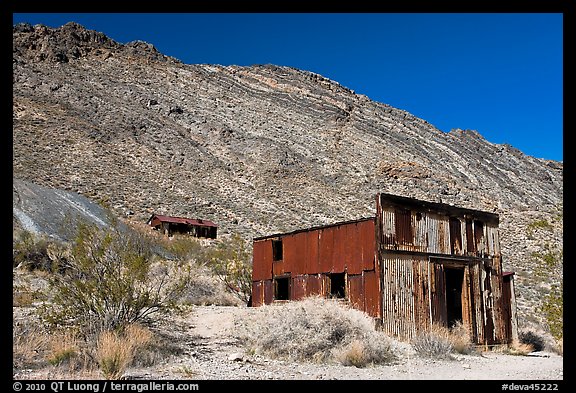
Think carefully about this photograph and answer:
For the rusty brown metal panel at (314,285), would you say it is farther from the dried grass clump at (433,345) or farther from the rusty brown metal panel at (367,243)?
the dried grass clump at (433,345)

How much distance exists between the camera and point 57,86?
208 ft

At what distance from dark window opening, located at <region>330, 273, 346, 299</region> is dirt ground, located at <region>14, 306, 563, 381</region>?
3752 millimetres

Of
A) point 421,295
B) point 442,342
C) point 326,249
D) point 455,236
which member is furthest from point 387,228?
point 442,342

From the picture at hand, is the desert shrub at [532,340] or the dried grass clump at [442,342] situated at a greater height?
the dried grass clump at [442,342]

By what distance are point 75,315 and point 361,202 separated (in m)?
37.3

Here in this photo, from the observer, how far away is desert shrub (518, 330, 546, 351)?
17.1m

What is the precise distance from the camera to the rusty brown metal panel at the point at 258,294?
19442mm

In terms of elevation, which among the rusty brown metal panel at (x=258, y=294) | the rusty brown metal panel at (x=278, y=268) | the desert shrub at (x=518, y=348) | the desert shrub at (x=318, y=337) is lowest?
the desert shrub at (x=518, y=348)

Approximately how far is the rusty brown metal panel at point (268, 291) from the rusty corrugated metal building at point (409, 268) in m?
0.07

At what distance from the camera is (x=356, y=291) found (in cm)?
1516

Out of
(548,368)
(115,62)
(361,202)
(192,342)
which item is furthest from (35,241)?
(115,62)

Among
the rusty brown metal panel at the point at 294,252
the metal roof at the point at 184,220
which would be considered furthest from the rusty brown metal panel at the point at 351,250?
the metal roof at the point at 184,220

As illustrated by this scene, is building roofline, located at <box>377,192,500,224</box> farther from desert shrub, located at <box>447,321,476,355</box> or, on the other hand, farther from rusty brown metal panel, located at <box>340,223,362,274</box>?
desert shrub, located at <box>447,321,476,355</box>

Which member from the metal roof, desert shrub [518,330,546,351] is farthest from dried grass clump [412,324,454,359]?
the metal roof
